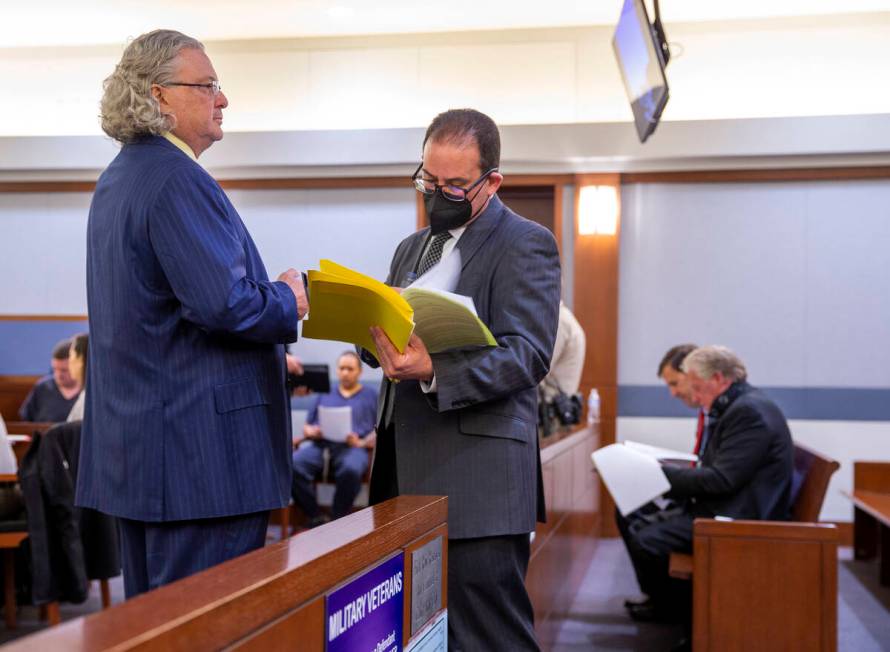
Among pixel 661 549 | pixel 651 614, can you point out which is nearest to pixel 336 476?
pixel 651 614

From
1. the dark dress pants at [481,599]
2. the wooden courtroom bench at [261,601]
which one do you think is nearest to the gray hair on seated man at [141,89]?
the wooden courtroom bench at [261,601]

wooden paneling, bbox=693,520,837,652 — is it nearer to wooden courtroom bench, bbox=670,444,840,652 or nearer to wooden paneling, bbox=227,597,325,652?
wooden courtroom bench, bbox=670,444,840,652

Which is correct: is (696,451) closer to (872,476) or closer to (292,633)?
(872,476)

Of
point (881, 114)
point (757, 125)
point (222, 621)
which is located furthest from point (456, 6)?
point (222, 621)

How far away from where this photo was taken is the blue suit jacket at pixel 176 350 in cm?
181

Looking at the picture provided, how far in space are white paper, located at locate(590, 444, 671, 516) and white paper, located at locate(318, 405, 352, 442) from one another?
3000 millimetres

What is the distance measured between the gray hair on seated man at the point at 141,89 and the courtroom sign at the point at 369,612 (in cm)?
96

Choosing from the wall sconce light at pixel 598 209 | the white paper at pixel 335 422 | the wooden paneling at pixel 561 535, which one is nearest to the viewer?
the wooden paneling at pixel 561 535

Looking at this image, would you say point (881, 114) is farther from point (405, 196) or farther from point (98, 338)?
point (98, 338)

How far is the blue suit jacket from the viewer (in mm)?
1812

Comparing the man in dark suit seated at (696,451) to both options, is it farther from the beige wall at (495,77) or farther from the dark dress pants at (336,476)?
the beige wall at (495,77)

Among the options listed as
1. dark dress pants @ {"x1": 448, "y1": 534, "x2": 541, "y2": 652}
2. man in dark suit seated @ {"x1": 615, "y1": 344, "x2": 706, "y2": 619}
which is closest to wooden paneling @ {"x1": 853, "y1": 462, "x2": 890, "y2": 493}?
man in dark suit seated @ {"x1": 615, "y1": 344, "x2": 706, "y2": 619}

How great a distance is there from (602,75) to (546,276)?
20.7ft

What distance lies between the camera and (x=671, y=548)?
180 inches
